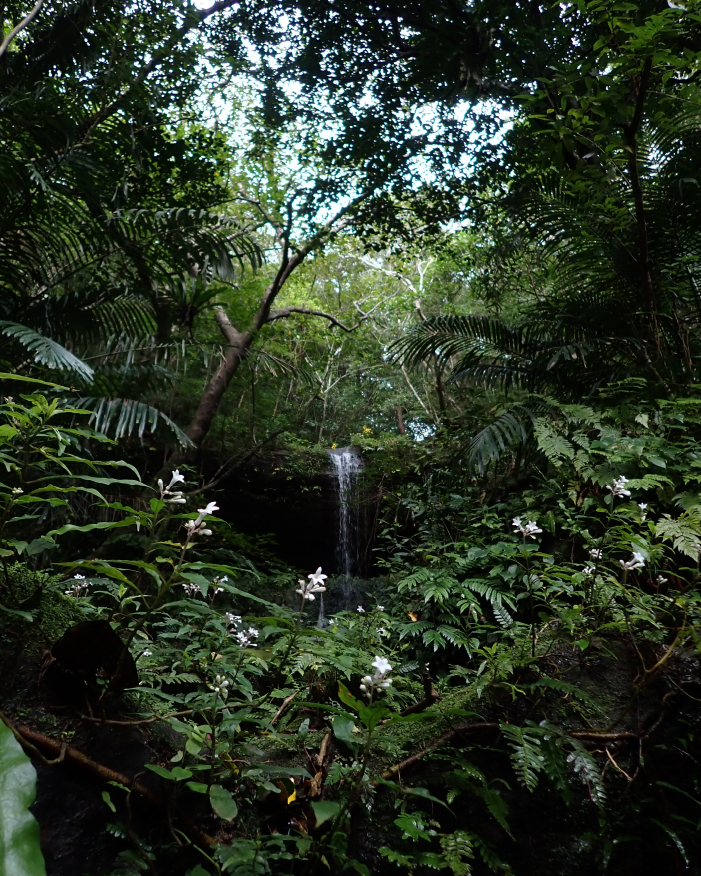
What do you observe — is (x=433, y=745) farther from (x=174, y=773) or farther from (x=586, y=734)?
(x=174, y=773)

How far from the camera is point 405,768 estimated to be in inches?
58.6

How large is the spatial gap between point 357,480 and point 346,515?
74cm

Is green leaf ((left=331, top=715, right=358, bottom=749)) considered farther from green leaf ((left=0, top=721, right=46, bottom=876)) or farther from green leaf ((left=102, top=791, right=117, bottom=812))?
green leaf ((left=0, top=721, right=46, bottom=876))

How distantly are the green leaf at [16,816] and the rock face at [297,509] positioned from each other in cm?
842

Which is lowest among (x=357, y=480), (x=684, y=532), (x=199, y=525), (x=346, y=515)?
(x=346, y=515)

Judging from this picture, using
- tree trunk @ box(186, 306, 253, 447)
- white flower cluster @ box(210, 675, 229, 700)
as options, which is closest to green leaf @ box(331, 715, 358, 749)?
white flower cluster @ box(210, 675, 229, 700)

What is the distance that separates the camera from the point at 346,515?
940 centimetres

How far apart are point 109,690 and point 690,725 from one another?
1.73 m

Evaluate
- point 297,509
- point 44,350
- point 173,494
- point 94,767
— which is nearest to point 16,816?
point 94,767

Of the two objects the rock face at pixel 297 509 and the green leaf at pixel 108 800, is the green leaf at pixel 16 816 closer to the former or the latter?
the green leaf at pixel 108 800

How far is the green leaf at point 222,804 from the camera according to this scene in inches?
41.7

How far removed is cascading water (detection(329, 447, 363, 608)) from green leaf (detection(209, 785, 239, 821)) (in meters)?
6.94

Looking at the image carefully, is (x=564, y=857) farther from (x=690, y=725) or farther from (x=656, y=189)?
(x=656, y=189)

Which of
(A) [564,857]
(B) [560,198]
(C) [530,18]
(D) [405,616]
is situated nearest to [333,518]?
(D) [405,616]
